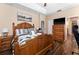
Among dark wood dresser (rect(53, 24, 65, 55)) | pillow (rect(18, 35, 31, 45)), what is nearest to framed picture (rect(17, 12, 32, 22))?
pillow (rect(18, 35, 31, 45))

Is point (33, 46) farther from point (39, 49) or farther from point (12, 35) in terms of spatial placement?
point (12, 35)

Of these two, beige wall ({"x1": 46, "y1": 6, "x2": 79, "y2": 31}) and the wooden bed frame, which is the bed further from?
beige wall ({"x1": 46, "y1": 6, "x2": 79, "y2": 31})

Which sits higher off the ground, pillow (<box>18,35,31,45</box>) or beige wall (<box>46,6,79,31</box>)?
beige wall (<box>46,6,79,31</box>)

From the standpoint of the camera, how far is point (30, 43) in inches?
76.7

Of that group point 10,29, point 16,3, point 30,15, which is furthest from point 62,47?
point 16,3

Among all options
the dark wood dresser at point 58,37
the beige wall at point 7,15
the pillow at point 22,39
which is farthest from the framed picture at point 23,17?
the dark wood dresser at point 58,37

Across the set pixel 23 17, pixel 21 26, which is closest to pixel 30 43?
pixel 21 26

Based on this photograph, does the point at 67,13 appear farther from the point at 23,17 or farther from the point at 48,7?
the point at 23,17

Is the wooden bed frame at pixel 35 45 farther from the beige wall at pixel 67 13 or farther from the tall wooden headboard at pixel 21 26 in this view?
the beige wall at pixel 67 13

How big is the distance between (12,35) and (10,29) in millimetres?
86

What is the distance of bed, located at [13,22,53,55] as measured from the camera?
74.9 inches

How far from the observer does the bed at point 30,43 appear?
190 centimetres

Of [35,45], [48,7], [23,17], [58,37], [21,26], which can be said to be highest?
[48,7]

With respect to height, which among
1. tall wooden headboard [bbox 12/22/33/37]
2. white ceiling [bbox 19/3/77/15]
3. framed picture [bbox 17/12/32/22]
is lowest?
tall wooden headboard [bbox 12/22/33/37]
